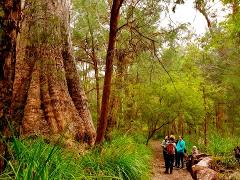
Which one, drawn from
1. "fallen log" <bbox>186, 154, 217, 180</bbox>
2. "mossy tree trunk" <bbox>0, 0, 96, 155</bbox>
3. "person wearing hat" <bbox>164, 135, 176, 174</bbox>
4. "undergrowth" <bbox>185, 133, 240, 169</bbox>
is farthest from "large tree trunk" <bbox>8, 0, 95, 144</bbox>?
"undergrowth" <bbox>185, 133, 240, 169</bbox>

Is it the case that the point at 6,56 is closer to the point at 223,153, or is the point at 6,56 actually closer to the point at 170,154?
the point at 170,154

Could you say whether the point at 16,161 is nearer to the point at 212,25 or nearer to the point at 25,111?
the point at 25,111

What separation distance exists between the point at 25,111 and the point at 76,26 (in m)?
11.3

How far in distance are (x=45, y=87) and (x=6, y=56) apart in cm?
450

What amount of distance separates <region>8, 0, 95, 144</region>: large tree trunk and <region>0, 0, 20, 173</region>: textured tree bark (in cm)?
318

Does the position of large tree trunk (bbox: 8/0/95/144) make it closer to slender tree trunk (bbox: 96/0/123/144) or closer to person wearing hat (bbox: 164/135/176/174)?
slender tree trunk (bbox: 96/0/123/144)

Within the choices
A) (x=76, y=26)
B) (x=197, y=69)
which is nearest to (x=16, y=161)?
(x=76, y=26)

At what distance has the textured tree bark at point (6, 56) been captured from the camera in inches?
163

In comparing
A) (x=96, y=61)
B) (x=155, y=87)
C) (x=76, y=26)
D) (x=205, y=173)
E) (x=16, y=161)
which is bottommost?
(x=205, y=173)

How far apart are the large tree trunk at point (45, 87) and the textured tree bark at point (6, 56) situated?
10.4ft

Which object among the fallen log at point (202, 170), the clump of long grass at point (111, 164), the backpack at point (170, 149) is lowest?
the fallen log at point (202, 170)

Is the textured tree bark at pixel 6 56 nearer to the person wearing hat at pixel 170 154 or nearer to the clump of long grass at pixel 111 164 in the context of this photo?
the clump of long grass at pixel 111 164

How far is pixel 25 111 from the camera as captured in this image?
8.20 metres

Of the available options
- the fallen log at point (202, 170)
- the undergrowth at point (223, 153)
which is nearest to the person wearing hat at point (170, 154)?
the fallen log at point (202, 170)
